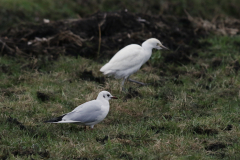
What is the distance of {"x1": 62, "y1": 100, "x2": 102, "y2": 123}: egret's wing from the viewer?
17.9 feet

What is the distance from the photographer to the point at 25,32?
33.9 ft

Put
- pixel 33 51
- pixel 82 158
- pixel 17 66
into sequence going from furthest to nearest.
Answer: pixel 33 51, pixel 17 66, pixel 82 158

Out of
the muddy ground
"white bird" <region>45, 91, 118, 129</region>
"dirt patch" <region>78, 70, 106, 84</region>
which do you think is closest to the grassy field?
"dirt patch" <region>78, 70, 106, 84</region>

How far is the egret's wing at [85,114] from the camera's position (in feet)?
17.9

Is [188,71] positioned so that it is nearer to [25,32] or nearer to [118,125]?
[118,125]

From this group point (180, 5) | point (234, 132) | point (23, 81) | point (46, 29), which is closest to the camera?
point (234, 132)

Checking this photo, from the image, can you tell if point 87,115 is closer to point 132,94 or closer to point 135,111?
point 135,111

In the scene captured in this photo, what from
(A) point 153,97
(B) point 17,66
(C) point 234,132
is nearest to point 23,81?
(B) point 17,66

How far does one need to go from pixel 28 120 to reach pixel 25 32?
5049 millimetres

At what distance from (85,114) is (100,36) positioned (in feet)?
15.2

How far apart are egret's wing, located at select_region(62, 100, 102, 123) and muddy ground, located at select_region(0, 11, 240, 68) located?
3.59 meters

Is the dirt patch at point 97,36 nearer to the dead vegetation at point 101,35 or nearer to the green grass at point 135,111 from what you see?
the dead vegetation at point 101,35

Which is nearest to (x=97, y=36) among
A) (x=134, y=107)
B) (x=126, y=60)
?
(x=126, y=60)

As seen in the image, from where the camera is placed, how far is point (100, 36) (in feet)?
32.2
